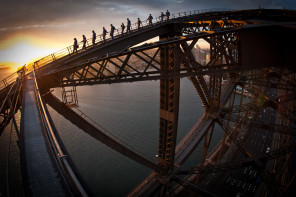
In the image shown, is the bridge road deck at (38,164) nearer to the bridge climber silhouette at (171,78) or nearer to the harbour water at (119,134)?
the bridge climber silhouette at (171,78)

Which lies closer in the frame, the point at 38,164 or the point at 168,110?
the point at 38,164

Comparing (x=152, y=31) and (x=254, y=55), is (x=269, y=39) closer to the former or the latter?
(x=254, y=55)

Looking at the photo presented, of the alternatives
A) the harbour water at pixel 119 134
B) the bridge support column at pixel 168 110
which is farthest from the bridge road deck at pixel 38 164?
the harbour water at pixel 119 134

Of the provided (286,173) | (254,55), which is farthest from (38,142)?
(286,173)

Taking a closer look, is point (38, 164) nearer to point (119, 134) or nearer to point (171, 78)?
point (171, 78)

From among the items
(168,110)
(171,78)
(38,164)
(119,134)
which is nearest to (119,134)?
(119,134)

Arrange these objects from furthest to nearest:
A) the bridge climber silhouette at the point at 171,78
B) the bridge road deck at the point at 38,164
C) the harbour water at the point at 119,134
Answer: the harbour water at the point at 119,134, the bridge climber silhouette at the point at 171,78, the bridge road deck at the point at 38,164
